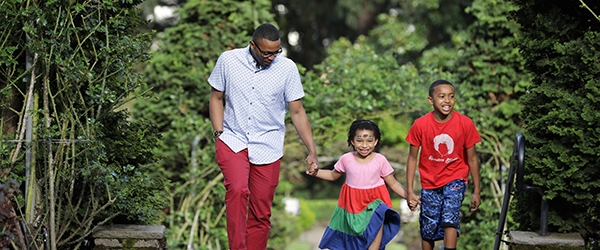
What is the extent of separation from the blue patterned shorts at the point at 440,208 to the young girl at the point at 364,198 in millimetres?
183

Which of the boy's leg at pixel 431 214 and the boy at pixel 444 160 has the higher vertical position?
the boy at pixel 444 160

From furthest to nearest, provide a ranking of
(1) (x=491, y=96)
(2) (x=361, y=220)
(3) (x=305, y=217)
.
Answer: (3) (x=305, y=217), (1) (x=491, y=96), (2) (x=361, y=220)

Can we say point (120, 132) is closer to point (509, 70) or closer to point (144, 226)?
point (144, 226)

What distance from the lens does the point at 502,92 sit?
356 inches

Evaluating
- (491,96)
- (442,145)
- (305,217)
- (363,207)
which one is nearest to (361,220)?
(363,207)

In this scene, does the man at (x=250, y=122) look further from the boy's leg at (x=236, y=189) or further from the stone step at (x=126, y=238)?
the stone step at (x=126, y=238)

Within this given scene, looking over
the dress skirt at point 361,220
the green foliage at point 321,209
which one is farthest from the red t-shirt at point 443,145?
the green foliage at point 321,209

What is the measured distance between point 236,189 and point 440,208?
4.73 ft

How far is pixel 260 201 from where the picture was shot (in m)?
5.46

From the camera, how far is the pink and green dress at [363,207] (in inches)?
221

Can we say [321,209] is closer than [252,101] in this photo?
No

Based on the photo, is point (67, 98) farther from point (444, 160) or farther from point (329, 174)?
point (444, 160)

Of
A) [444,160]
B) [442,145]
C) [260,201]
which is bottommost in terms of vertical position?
[260,201]

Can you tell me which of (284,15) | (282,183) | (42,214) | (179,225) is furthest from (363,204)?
(284,15)
